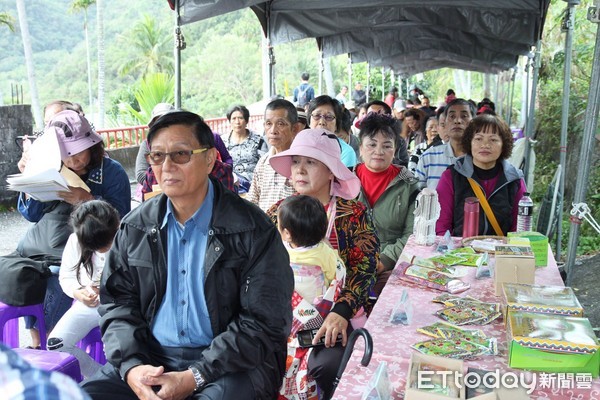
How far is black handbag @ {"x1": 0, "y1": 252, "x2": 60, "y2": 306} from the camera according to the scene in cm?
319

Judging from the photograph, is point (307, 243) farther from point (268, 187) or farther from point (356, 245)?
point (268, 187)

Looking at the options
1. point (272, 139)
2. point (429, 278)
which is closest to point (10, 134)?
point (272, 139)

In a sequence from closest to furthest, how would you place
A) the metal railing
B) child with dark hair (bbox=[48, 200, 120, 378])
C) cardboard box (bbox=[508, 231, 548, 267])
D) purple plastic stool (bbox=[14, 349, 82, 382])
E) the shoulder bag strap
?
purple plastic stool (bbox=[14, 349, 82, 382]) < cardboard box (bbox=[508, 231, 548, 267]) < child with dark hair (bbox=[48, 200, 120, 378]) < the shoulder bag strap < the metal railing

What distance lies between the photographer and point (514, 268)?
2.53 meters

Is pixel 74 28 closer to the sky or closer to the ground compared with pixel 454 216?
closer to the sky

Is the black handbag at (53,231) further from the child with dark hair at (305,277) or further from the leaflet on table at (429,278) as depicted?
the leaflet on table at (429,278)

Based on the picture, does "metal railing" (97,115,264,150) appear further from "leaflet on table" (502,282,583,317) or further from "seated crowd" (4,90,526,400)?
"leaflet on table" (502,282,583,317)

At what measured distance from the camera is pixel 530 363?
1.79 m

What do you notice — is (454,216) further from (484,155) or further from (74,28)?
(74,28)

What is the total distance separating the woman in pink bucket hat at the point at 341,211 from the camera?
277 cm

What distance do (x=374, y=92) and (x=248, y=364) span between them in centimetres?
2315

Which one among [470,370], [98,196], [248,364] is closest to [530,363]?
[470,370]

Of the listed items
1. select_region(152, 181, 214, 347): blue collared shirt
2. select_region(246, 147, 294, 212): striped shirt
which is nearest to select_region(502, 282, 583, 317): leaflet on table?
select_region(152, 181, 214, 347): blue collared shirt

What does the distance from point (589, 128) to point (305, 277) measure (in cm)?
237
